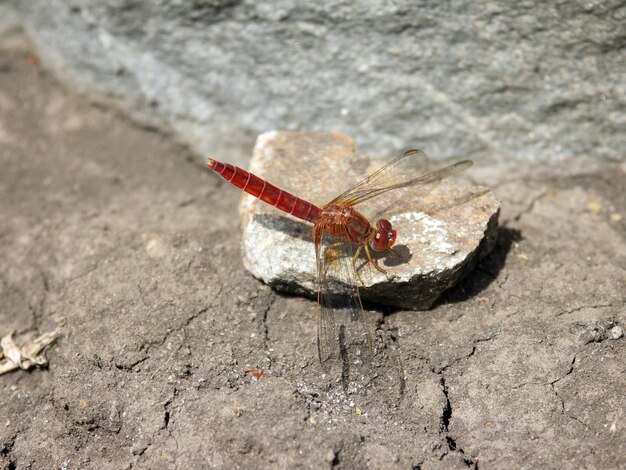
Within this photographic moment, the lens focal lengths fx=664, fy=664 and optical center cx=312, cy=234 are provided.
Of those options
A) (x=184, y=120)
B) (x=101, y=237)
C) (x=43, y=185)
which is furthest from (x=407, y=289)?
(x=43, y=185)

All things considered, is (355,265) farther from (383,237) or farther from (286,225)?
(286,225)

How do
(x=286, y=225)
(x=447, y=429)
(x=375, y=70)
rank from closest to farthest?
(x=447, y=429)
(x=286, y=225)
(x=375, y=70)

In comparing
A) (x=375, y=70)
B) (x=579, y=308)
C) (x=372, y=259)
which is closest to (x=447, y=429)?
(x=372, y=259)

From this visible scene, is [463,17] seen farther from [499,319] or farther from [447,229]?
[499,319]

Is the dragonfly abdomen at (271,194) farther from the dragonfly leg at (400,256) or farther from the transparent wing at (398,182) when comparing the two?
the dragonfly leg at (400,256)

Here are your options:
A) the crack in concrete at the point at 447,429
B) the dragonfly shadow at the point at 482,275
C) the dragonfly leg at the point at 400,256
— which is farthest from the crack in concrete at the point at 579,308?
the dragonfly leg at the point at 400,256
